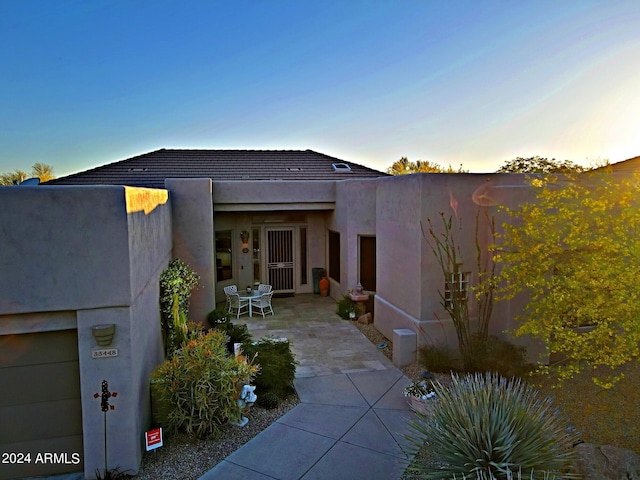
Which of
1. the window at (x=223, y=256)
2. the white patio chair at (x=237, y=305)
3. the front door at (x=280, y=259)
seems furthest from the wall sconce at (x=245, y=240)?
the white patio chair at (x=237, y=305)

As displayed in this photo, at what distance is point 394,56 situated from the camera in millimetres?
12125

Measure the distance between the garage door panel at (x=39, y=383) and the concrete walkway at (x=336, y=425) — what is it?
224 cm

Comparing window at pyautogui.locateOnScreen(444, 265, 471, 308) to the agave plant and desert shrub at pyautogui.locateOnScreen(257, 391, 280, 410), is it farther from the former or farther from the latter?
desert shrub at pyautogui.locateOnScreen(257, 391, 280, 410)

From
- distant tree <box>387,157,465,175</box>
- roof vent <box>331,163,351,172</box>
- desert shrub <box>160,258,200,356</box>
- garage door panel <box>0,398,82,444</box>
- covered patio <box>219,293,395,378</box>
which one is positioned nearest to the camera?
garage door panel <box>0,398,82,444</box>

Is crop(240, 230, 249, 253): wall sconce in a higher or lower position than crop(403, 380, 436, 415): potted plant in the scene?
higher

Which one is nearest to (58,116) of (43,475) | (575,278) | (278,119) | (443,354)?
(278,119)

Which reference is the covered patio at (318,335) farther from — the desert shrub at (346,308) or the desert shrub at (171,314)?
the desert shrub at (171,314)

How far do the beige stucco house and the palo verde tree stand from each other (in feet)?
7.30

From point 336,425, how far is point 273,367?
5.54ft

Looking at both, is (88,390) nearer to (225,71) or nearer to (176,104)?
(225,71)

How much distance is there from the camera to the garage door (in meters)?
5.48

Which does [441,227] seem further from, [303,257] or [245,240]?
[245,240]

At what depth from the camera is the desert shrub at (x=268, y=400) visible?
7508mm

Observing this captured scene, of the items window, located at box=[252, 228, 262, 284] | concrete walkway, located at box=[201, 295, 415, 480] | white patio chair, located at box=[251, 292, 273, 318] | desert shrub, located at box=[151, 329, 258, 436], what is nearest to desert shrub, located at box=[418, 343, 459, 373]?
concrete walkway, located at box=[201, 295, 415, 480]
